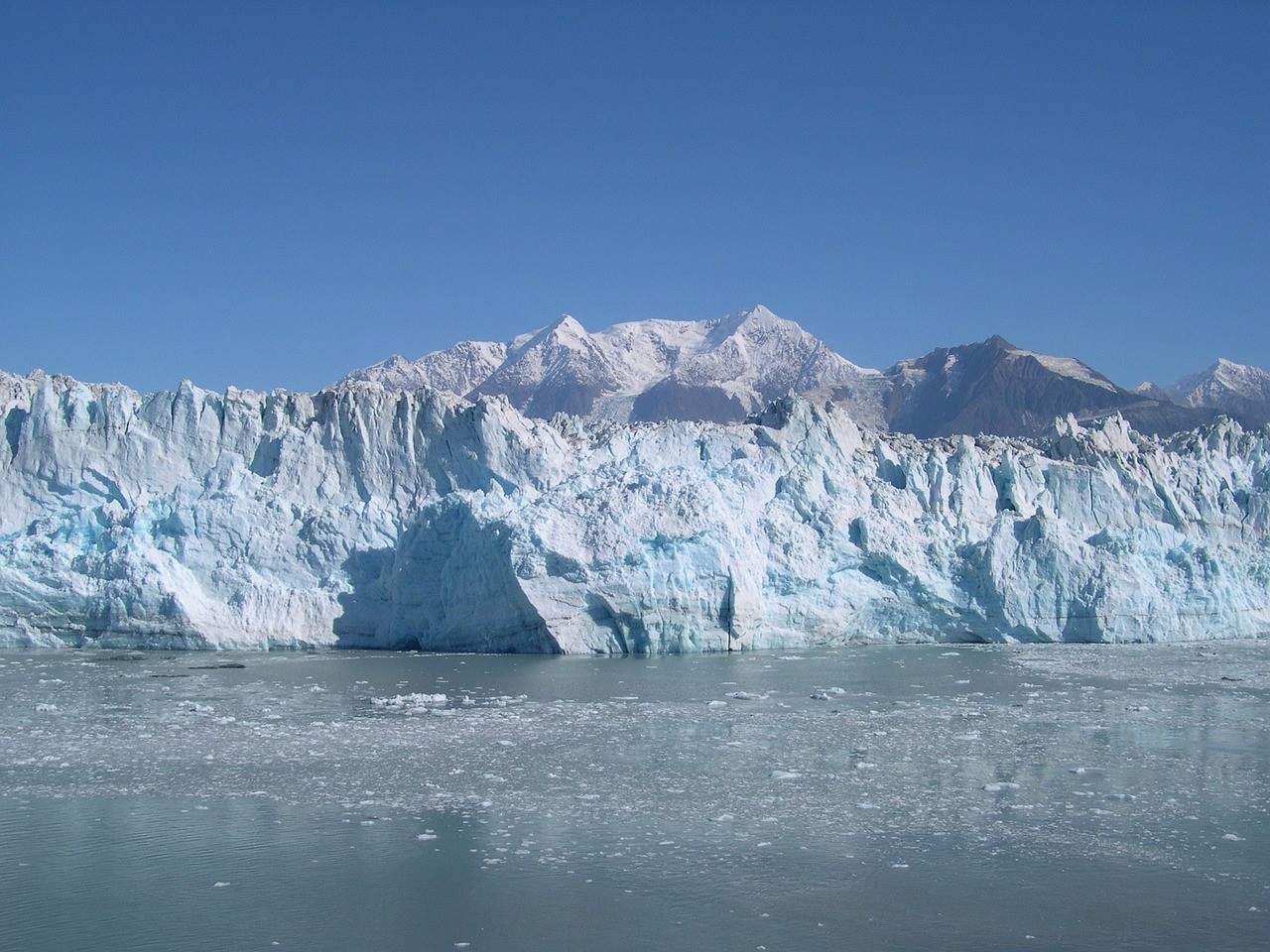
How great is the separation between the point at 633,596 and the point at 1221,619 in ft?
38.8

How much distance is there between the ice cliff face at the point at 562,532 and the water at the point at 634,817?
4830 millimetres

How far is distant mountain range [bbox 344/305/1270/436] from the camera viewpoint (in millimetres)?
58500

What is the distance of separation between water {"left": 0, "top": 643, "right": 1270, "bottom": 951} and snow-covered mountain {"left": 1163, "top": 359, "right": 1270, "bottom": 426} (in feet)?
219

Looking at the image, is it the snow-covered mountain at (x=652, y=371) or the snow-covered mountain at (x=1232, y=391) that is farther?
the snow-covered mountain at (x=1232, y=391)

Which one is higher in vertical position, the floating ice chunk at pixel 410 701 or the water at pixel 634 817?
the floating ice chunk at pixel 410 701

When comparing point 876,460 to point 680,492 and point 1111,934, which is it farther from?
point 1111,934

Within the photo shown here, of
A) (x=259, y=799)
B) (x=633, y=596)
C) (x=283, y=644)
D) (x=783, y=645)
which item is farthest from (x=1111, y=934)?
(x=283, y=644)

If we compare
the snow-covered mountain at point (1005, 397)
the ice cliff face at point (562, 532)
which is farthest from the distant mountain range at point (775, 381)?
the ice cliff face at point (562, 532)

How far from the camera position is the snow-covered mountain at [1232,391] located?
73875 mm

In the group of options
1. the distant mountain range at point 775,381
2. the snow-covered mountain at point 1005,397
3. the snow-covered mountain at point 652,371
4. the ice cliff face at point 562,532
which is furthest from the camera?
the snow-covered mountain at point 652,371

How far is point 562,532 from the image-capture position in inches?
784

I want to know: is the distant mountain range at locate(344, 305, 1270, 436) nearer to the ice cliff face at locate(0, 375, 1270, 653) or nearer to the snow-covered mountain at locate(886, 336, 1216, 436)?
the snow-covered mountain at locate(886, 336, 1216, 436)

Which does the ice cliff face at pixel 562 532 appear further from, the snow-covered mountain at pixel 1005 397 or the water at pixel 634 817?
the snow-covered mountain at pixel 1005 397

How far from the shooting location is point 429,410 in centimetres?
2378
